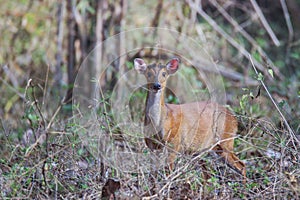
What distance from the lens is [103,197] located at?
437 centimetres

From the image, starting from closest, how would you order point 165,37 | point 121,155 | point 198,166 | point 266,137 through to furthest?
point 198,166, point 121,155, point 266,137, point 165,37

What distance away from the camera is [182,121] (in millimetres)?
5645

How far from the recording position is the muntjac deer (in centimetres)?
549

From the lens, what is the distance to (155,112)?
569 centimetres

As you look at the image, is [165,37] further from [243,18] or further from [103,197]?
[103,197]

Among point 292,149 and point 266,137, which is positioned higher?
point 292,149

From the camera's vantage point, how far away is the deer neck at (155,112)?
558cm

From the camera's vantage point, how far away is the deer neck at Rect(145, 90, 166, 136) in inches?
220

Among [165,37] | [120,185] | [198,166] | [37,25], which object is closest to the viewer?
[120,185]

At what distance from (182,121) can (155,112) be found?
0.24 metres

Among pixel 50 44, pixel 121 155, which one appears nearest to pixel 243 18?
pixel 50 44

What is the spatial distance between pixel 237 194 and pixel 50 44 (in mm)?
6387

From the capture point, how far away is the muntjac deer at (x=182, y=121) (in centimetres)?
549

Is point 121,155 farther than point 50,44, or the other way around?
point 50,44
